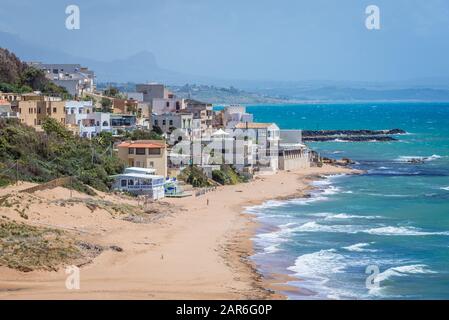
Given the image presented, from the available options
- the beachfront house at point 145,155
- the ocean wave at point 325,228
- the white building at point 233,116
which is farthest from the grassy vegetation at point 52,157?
the white building at point 233,116

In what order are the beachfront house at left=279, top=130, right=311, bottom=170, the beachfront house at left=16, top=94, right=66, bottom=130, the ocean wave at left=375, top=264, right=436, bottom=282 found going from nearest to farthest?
the ocean wave at left=375, top=264, right=436, bottom=282, the beachfront house at left=16, top=94, right=66, bottom=130, the beachfront house at left=279, top=130, right=311, bottom=170

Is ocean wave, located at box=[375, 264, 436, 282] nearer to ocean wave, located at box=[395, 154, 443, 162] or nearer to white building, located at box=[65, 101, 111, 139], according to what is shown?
white building, located at box=[65, 101, 111, 139]

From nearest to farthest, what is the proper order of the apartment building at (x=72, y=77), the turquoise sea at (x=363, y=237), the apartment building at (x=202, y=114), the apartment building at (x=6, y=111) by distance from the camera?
the turquoise sea at (x=363, y=237)
the apartment building at (x=6, y=111)
the apartment building at (x=72, y=77)
the apartment building at (x=202, y=114)

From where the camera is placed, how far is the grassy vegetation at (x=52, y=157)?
40.7 meters

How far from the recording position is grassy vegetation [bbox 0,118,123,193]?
40.7 meters

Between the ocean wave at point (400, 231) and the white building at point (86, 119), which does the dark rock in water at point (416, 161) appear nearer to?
the white building at point (86, 119)

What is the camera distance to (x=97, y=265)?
28391 mm

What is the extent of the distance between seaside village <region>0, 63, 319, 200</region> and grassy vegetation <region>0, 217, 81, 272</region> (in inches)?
517

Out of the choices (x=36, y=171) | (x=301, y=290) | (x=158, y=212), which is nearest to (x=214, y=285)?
(x=301, y=290)

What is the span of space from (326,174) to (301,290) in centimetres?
3807

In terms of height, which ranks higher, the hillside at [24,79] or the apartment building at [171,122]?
the hillside at [24,79]

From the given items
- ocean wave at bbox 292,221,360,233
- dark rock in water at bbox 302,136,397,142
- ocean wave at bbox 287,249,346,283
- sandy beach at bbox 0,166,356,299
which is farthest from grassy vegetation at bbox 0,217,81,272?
dark rock in water at bbox 302,136,397,142

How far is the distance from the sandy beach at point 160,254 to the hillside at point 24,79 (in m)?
20.6
